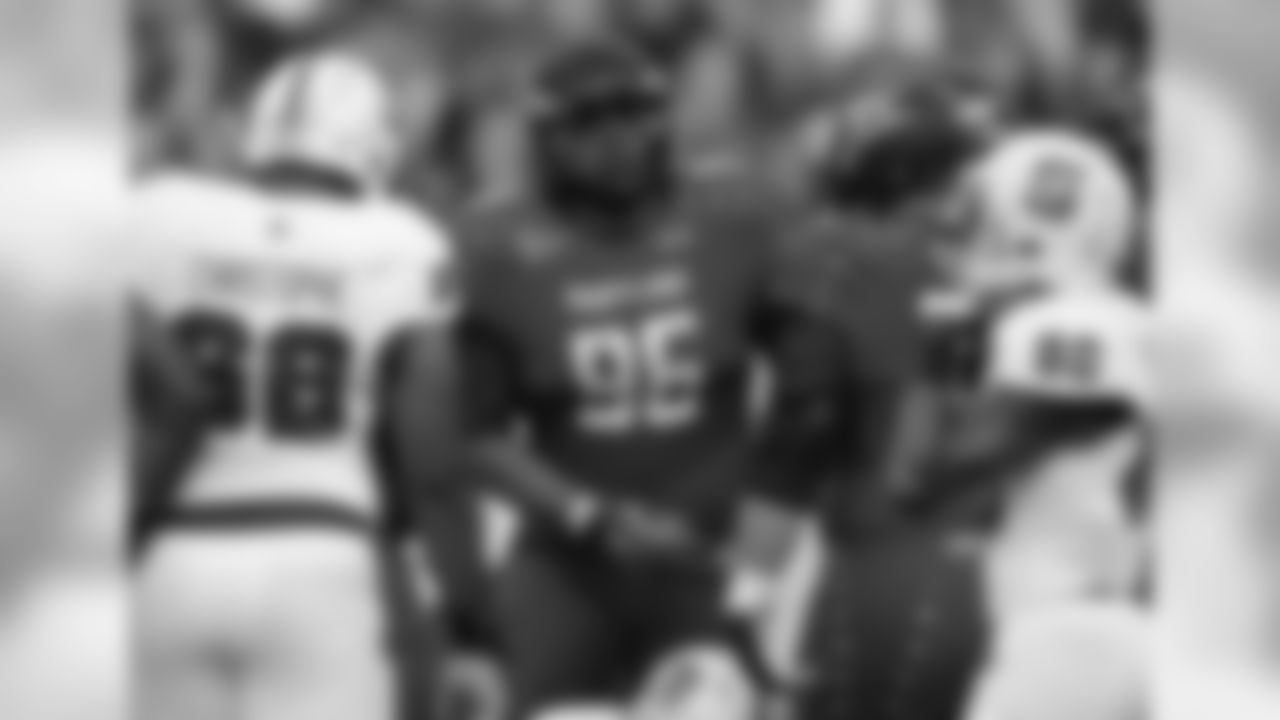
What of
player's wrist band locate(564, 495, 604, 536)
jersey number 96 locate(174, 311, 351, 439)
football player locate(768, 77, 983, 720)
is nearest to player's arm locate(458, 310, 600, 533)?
player's wrist band locate(564, 495, 604, 536)

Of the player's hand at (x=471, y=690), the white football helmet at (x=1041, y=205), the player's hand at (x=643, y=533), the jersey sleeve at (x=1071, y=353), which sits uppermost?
the white football helmet at (x=1041, y=205)

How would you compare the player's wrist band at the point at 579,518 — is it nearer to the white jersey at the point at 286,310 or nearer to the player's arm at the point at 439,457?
the player's arm at the point at 439,457

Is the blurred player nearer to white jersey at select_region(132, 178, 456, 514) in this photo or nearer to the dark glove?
the dark glove

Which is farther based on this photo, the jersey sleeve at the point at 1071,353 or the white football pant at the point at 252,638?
the jersey sleeve at the point at 1071,353

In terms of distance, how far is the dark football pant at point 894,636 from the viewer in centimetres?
324

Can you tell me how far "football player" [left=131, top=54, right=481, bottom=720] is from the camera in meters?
3.19

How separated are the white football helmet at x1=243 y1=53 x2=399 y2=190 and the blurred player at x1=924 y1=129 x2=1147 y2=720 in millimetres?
622

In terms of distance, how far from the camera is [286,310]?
3.26 m

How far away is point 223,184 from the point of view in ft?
10.7

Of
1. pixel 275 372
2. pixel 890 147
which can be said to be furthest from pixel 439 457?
pixel 890 147

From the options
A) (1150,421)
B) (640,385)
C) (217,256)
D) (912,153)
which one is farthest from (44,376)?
(1150,421)

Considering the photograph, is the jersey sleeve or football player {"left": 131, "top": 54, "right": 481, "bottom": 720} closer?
football player {"left": 131, "top": 54, "right": 481, "bottom": 720}

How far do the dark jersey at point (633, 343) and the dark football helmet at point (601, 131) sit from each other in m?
0.04

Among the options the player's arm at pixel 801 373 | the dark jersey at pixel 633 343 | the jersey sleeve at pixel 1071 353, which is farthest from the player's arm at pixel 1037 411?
the dark jersey at pixel 633 343
